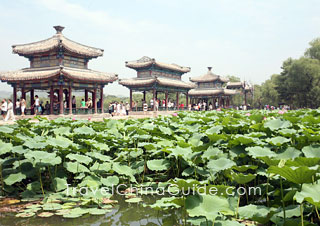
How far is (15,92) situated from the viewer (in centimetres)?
2028

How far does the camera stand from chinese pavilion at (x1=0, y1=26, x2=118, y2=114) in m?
18.8

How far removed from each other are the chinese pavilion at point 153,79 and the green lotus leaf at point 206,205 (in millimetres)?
25669

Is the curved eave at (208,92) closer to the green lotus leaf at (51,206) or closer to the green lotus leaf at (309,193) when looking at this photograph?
the green lotus leaf at (51,206)

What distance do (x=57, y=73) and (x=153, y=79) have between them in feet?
37.1

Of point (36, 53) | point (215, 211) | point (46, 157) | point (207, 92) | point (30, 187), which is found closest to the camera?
point (215, 211)

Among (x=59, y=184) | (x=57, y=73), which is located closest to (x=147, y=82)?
(x=57, y=73)

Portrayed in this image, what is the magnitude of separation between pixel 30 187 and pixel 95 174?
30.1 inches

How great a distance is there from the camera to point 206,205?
186 centimetres

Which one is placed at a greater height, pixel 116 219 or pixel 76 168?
pixel 76 168

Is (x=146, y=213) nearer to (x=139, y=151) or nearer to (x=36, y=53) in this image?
(x=139, y=151)

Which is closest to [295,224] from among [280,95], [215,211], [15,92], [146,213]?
[215,211]

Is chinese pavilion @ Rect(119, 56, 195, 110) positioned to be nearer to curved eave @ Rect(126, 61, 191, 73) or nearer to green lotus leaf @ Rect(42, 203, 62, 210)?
curved eave @ Rect(126, 61, 191, 73)

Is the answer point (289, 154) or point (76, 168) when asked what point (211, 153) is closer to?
point (289, 154)

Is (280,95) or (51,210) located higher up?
(280,95)
